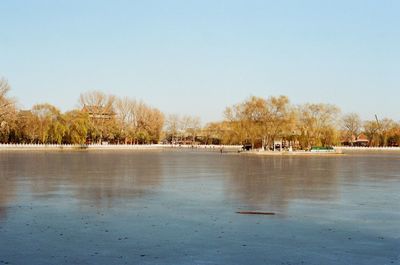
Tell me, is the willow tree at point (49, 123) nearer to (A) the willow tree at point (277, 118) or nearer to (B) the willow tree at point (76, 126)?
(B) the willow tree at point (76, 126)

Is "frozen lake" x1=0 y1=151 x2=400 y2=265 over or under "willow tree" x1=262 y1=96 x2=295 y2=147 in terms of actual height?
under

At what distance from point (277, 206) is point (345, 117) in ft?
421

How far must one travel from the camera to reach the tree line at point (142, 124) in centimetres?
8612

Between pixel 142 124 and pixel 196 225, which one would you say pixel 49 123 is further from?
pixel 196 225

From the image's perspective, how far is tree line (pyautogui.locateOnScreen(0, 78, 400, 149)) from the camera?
8612 cm

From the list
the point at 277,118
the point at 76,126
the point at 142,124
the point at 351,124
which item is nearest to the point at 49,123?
the point at 76,126

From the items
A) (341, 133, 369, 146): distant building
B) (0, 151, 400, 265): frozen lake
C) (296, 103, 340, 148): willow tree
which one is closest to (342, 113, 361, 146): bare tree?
(341, 133, 369, 146): distant building

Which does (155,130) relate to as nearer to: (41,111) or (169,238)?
(41,111)

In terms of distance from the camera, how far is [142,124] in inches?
4700

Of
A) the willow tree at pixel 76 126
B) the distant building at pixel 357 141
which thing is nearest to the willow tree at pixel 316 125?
the willow tree at pixel 76 126

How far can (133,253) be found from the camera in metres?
9.40

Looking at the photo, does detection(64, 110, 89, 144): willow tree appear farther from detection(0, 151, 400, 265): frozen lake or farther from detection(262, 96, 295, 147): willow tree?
detection(0, 151, 400, 265): frozen lake

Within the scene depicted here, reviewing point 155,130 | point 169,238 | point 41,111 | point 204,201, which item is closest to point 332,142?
point 155,130

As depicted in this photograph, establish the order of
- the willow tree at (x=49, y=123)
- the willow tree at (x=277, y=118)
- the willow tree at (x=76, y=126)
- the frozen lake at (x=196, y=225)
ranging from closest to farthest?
the frozen lake at (x=196, y=225), the willow tree at (x=277, y=118), the willow tree at (x=49, y=123), the willow tree at (x=76, y=126)
